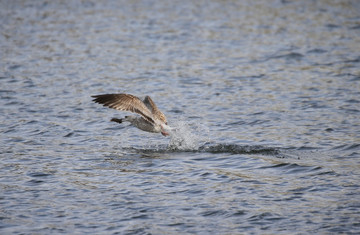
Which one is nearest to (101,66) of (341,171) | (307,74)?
(307,74)

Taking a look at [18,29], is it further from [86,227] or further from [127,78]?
[86,227]

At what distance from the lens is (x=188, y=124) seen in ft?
43.6

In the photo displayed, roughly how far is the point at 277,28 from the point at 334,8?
3.89 m

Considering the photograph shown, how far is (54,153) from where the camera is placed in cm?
1132

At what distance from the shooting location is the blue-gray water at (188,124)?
8445 mm

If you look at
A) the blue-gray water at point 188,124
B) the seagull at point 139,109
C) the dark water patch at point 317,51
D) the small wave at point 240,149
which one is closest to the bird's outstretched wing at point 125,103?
the seagull at point 139,109

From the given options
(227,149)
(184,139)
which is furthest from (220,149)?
(184,139)

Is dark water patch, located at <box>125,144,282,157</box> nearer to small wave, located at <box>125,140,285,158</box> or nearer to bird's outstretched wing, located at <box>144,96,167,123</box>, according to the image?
small wave, located at <box>125,140,285,158</box>

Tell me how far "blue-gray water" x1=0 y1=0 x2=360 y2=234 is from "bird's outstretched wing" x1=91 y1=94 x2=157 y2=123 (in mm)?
776

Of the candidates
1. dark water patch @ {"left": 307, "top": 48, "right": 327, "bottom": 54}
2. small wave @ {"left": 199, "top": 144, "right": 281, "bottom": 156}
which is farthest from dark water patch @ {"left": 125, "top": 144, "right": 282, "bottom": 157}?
dark water patch @ {"left": 307, "top": 48, "right": 327, "bottom": 54}

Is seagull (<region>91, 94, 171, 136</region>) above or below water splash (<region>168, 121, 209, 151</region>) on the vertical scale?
above

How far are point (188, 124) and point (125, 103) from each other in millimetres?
2433

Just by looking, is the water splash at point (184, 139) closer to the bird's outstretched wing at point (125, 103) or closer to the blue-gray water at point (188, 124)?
A: the blue-gray water at point (188, 124)

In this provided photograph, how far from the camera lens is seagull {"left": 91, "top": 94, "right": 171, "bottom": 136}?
11109mm
